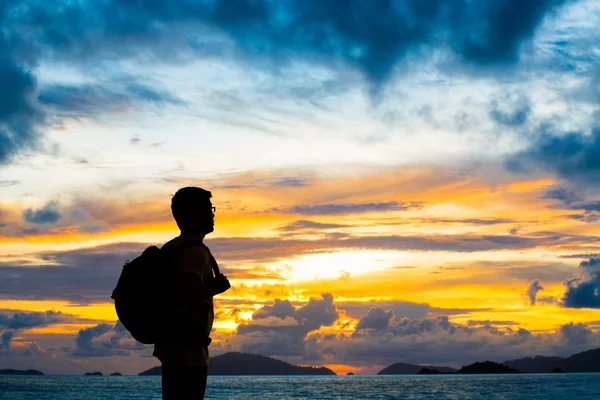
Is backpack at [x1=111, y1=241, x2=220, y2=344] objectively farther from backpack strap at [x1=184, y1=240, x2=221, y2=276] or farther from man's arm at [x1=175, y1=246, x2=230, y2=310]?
backpack strap at [x1=184, y1=240, x2=221, y2=276]

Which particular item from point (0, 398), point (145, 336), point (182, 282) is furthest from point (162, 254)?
point (0, 398)

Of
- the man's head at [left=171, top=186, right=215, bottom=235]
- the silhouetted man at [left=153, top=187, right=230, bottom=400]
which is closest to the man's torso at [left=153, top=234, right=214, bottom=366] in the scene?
the silhouetted man at [left=153, top=187, right=230, bottom=400]

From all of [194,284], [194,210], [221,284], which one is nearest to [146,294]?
[194,284]

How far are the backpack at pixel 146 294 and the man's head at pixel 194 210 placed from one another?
33cm

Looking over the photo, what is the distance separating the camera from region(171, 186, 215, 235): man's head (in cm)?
450

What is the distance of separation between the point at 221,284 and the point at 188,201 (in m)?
0.66

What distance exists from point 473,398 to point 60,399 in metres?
51.9

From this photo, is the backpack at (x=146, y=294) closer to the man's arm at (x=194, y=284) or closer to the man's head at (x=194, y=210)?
the man's arm at (x=194, y=284)

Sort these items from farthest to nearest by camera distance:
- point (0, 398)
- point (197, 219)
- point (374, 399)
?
point (374, 399) → point (0, 398) → point (197, 219)

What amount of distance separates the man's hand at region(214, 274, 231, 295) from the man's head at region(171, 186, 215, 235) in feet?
1.49

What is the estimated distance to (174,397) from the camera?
4328 mm

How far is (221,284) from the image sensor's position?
13.6ft

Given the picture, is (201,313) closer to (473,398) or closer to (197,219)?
(197,219)

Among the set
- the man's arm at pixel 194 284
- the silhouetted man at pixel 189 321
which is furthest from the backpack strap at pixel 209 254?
the man's arm at pixel 194 284
